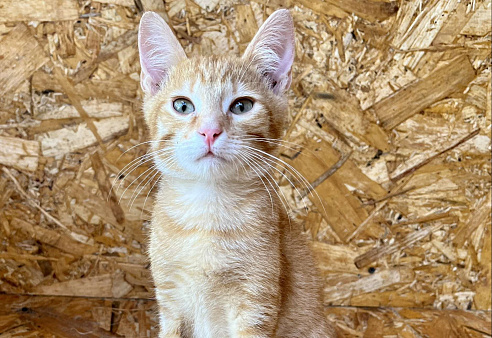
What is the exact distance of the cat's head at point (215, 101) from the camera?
1.09m

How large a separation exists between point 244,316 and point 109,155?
2.96ft

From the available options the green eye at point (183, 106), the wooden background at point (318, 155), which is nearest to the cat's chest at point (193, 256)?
→ the green eye at point (183, 106)

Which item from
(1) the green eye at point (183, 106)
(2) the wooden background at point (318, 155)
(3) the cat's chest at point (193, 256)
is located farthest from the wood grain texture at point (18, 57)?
(3) the cat's chest at point (193, 256)

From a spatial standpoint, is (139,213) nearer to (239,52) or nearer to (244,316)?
(239,52)

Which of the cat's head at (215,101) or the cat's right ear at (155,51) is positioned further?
the cat's right ear at (155,51)

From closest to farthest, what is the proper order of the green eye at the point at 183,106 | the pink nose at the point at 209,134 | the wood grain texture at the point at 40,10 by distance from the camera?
1. the pink nose at the point at 209,134
2. the green eye at the point at 183,106
3. the wood grain texture at the point at 40,10

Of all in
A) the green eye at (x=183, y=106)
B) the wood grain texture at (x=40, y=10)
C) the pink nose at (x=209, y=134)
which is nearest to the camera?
the pink nose at (x=209, y=134)

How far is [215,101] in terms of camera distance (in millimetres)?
1122

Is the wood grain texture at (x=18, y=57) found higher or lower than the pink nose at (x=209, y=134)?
higher

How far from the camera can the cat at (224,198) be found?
1106 millimetres

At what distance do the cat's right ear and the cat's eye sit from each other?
214mm

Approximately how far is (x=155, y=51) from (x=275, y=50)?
301 millimetres

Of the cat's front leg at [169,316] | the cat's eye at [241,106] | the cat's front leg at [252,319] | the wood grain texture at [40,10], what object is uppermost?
the wood grain texture at [40,10]

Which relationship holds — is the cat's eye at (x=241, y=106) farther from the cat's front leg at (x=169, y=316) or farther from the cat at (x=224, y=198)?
the cat's front leg at (x=169, y=316)
